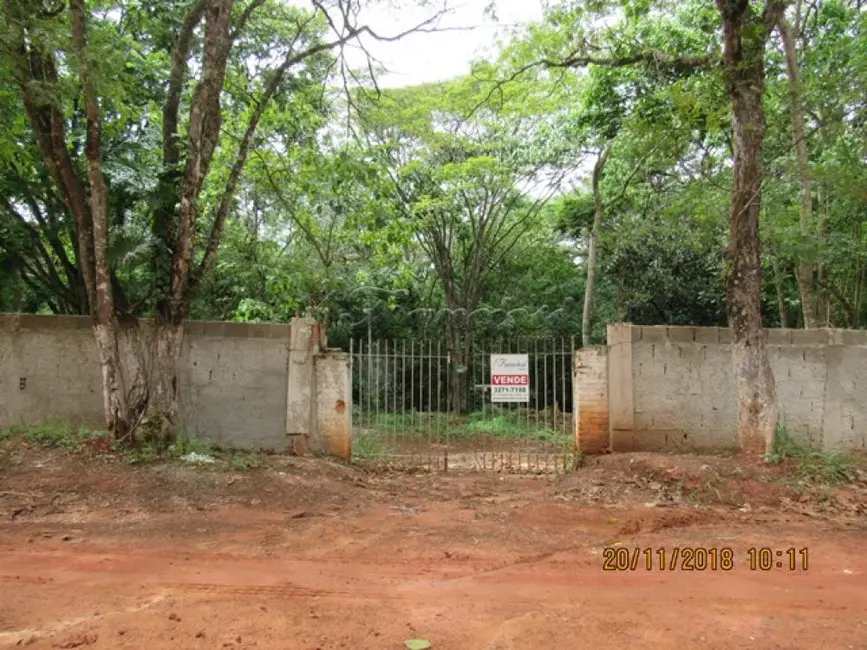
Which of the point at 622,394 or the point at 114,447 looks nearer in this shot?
the point at 114,447

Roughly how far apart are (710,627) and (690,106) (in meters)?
6.11

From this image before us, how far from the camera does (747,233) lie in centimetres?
761

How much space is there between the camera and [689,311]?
16.8 meters

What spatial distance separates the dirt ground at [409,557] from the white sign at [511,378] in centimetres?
142

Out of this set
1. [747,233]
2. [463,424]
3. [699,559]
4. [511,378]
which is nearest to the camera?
[699,559]

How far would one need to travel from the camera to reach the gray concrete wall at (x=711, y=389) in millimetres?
8156

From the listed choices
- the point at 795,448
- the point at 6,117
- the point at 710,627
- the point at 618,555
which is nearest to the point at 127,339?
the point at 6,117

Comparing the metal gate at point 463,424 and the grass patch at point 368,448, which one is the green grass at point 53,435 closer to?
the metal gate at point 463,424

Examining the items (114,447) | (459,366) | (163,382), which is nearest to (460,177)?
(459,366)

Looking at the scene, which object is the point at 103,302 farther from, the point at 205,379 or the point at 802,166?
the point at 802,166

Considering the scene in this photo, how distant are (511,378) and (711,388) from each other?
254 cm

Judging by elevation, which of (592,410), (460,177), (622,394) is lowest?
(592,410)

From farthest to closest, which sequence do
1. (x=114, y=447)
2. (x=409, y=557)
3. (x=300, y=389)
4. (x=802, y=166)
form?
(x=802, y=166), (x=300, y=389), (x=114, y=447), (x=409, y=557)

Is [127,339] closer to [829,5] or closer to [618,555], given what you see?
[618,555]
